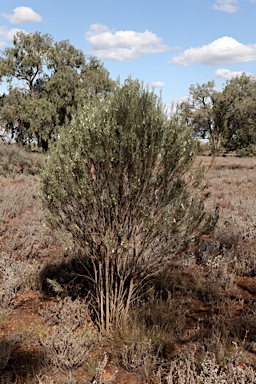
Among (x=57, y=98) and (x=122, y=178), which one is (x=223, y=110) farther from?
(x=122, y=178)

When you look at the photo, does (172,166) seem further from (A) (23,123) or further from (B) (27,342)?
(A) (23,123)

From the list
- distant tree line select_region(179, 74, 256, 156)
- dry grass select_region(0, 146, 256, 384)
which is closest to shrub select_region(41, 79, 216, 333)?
dry grass select_region(0, 146, 256, 384)

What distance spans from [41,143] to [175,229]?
993 inches

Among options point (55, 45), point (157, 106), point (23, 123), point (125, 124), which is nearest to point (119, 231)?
point (125, 124)

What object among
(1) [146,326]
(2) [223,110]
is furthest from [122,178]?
(2) [223,110]

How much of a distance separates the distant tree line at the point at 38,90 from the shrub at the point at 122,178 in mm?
21695

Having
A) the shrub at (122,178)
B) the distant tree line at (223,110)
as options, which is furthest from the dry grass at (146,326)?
the distant tree line at (223,110)

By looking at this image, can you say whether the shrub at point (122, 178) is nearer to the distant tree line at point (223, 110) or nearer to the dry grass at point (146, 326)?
the dry grass at point (146, 326)

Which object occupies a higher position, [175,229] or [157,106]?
[157,106]

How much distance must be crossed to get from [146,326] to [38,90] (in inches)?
1099

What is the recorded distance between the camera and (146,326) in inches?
178

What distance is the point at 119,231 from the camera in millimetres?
4066

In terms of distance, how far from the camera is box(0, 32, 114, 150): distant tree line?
84.9ft

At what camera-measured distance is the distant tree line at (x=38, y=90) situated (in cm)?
2588
